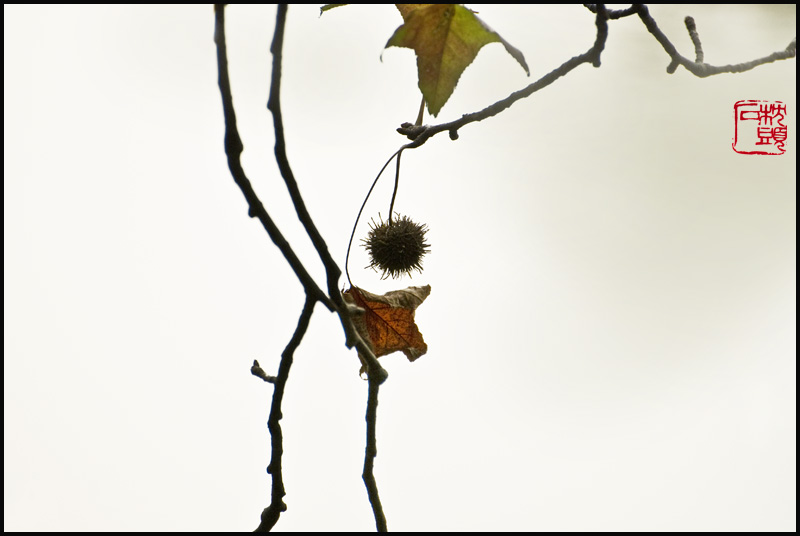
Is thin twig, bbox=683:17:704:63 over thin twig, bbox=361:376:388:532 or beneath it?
over

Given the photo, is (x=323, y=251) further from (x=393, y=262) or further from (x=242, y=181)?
(x=393, y=262)

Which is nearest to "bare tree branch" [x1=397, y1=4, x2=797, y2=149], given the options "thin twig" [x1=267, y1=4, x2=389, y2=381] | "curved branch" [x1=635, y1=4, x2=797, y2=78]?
"curved branch" [x1=635, y1=4, x2=797, y2=78]

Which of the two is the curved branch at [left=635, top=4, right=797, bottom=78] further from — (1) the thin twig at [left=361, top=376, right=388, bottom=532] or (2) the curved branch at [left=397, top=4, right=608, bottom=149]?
(1) the thin twig at [left=361, top=376, right=388, bottom=532]

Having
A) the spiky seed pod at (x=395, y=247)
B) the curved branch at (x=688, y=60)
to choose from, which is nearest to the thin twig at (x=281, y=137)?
the curved branch at (x=688, y=60)

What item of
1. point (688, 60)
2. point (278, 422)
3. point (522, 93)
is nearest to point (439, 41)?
point (522, 93)

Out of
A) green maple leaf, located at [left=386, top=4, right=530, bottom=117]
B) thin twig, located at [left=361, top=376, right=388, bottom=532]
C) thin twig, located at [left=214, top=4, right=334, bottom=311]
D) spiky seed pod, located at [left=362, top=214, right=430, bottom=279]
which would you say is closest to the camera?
thin twig, located at [left=214, top=4, right=334, bottom=311]

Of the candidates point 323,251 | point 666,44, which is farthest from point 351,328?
point 666,44

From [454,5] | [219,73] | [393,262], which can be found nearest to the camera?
[219,73]
